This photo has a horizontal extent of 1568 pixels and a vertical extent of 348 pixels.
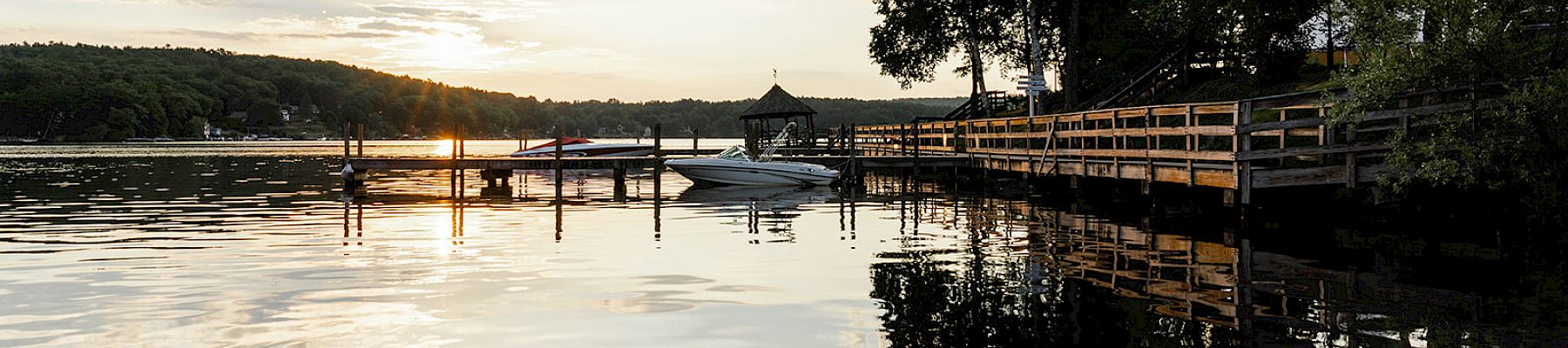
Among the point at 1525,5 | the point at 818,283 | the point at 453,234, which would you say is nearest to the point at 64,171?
the point at 453,234

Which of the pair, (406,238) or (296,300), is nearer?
(296,300)

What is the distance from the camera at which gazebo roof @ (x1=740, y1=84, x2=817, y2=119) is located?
194 feet

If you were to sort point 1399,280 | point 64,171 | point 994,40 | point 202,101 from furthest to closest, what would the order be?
point 202,101
point 994,40
point 64,171
point 1399,280

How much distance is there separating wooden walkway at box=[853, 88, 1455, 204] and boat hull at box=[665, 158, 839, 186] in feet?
15.7

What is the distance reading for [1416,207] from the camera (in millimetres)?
20969

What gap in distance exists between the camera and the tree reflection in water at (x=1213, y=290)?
10242 mm

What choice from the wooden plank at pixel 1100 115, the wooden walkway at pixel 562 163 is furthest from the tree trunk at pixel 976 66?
the wooden plank at pixel 1100 115

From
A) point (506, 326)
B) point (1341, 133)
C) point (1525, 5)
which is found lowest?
point (506, 326)

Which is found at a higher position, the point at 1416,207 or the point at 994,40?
the point at 994,40

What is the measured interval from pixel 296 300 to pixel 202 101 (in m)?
192

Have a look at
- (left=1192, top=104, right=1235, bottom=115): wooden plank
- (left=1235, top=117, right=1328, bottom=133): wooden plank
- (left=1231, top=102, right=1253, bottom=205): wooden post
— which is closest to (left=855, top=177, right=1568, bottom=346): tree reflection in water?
(left=1231, top=102, right=1253, bottom=205): wooden post

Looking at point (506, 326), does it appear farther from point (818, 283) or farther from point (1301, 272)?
point (1301, 272)

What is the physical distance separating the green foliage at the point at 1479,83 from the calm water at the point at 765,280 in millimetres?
1092

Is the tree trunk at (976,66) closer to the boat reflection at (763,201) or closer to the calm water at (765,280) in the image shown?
the boat reflection at (763,201)
